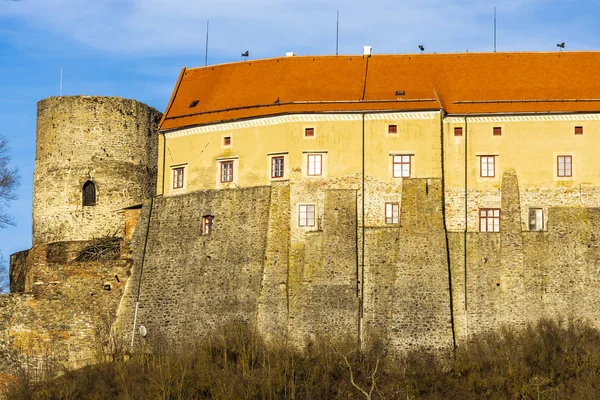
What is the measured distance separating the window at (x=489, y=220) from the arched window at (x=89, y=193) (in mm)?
15673

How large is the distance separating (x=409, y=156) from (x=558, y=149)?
5361mm

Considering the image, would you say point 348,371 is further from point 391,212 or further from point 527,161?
point 527,161

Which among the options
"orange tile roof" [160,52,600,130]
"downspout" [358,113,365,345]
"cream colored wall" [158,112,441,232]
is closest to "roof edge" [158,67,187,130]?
"orange tile roof" [160,52,600,130]

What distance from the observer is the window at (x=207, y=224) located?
192 feet

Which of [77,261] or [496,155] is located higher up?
[496,155]

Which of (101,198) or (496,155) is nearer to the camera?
(496,155)

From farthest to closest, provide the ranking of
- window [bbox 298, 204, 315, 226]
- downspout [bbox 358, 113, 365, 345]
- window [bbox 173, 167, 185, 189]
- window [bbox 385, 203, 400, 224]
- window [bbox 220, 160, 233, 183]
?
window [bbox 173, 167, 185, 189] < window [bbox 220, 160, 233, 183] < window [bbox 298, 204, 315, 226] < window [bbox 385, 203, 400, 224] < downspout [bbox 358, 113, 365, 345]

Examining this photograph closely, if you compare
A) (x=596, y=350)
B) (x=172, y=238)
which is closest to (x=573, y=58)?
(x=596, y=350)

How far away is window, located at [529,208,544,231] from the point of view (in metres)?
56.4

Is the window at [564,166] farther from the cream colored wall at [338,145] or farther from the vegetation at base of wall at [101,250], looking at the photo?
the vegetation at base of wall at [101,250]

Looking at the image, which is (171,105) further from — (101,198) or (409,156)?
(409,156)

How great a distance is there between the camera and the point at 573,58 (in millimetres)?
60438

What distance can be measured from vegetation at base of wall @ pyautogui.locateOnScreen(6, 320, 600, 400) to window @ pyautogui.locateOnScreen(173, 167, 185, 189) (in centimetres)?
725

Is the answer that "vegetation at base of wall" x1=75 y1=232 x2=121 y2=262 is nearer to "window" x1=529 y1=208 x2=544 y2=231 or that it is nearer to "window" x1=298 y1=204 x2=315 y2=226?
"window" x1=298 y1=204 x2=315 y2=226
